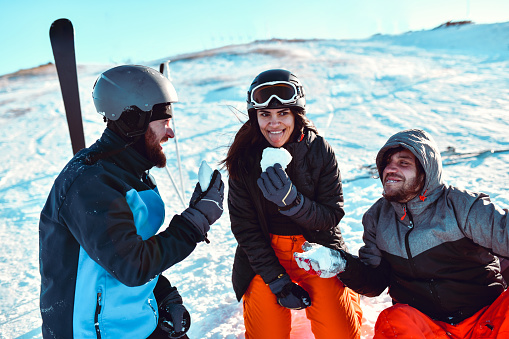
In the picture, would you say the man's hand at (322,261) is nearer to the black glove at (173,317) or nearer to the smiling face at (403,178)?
the smiling face at (403,178)

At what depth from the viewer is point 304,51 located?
17.0 m

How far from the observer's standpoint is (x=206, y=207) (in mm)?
1864

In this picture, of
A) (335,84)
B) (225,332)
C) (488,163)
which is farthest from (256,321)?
(335,84)

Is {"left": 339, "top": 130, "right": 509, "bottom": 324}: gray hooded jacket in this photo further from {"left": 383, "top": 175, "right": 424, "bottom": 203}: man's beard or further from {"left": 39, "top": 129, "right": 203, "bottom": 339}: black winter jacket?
{"left": 39, "top": 129, "right": 203, "bottom": 339}: black winter jacket

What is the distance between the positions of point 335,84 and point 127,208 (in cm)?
1050

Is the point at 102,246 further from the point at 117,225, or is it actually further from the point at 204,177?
the point at 204,177

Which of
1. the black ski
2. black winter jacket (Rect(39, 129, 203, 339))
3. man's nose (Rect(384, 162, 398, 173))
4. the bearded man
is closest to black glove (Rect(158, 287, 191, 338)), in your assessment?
the bearded man

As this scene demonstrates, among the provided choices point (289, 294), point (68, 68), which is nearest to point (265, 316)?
point (289, 294)

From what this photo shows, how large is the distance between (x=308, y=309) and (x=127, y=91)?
179 centimetres

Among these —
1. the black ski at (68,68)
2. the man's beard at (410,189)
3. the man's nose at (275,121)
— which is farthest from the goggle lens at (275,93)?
the black ski at (68,68)

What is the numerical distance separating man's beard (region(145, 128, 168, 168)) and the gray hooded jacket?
1.27 m

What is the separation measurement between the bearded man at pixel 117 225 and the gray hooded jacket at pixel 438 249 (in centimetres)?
110

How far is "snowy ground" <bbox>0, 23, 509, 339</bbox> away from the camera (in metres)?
3.57

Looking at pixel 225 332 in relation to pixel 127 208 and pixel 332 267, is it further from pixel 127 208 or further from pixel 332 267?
pixel 127 208
